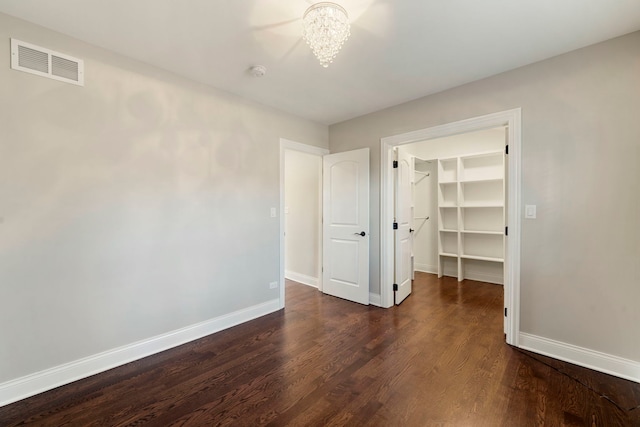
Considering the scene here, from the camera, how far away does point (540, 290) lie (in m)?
2.36

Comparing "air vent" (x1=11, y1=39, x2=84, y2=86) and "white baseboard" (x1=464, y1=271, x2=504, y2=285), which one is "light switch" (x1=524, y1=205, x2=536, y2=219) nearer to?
"white baseboard" (x1=464, y1=271, x2=504, y2=285)

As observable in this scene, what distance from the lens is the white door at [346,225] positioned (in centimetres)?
361

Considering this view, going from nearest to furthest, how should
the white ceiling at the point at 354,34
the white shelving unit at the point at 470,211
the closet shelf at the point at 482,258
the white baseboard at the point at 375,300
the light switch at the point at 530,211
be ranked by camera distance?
the white ceiling at the point at 354,34 → the light switch at the point at 530,211 → the white baseboard at the point at 375,300 → the closet shelf at the point at 482,258 → the white shelving unit at the point at 470,211

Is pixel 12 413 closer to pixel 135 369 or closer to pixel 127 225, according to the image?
pixel 135 369

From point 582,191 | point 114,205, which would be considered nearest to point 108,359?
point 114,205

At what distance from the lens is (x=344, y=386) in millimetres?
1957

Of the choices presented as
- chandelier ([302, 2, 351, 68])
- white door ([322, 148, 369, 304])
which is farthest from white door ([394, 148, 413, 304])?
chandelier ([302, 2, 351, 68])

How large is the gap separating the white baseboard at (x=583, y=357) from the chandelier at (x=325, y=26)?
Result: 2911 mm

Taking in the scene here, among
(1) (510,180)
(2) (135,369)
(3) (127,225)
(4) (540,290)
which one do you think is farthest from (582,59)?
(2) (135,369)

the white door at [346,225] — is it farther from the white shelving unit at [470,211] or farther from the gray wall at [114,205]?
the white shelving unit at [470,211]

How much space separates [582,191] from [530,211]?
0.37 meters

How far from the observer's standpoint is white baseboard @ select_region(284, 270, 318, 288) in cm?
450

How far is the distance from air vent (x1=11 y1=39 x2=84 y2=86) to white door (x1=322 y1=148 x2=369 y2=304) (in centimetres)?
277

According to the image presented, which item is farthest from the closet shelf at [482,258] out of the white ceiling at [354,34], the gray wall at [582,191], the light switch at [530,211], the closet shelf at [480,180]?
the white ceiling at [354,34]
